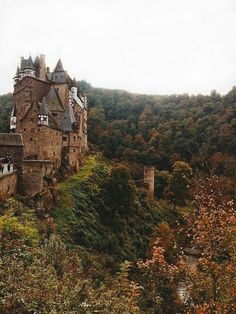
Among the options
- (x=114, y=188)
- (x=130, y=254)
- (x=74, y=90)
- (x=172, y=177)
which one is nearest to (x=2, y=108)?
(x=74, y=90)

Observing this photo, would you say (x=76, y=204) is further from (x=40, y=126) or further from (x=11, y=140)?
(x=11, y=140)

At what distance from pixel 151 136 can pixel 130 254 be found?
181 ft

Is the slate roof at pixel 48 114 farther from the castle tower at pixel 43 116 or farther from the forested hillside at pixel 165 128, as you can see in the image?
the forested hillside at pixel 165 128

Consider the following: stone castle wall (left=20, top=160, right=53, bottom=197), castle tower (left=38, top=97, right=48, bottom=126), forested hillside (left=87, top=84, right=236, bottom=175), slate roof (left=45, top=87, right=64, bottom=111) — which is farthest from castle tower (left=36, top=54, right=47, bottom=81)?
forested hillside (left=87, top=84, right=236, bottom=175)

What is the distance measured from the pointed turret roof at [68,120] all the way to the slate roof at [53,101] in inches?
33.1

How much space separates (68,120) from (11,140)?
11.7 m

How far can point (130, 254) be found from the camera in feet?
144

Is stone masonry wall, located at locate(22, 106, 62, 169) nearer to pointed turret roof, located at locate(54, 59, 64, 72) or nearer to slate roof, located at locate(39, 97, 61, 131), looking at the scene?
slate roof, located at locate(39, 97, 61, 131)

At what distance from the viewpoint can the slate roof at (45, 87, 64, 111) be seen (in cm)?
5069

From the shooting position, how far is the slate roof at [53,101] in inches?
1996

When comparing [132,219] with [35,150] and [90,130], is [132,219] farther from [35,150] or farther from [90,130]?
[90,130]

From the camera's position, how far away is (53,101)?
2018 inches

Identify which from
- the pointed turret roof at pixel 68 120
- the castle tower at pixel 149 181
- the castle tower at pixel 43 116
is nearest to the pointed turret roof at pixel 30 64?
the pointed turret roof at pixel 68 120

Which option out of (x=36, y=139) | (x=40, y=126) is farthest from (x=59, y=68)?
(x=36, y=139)
